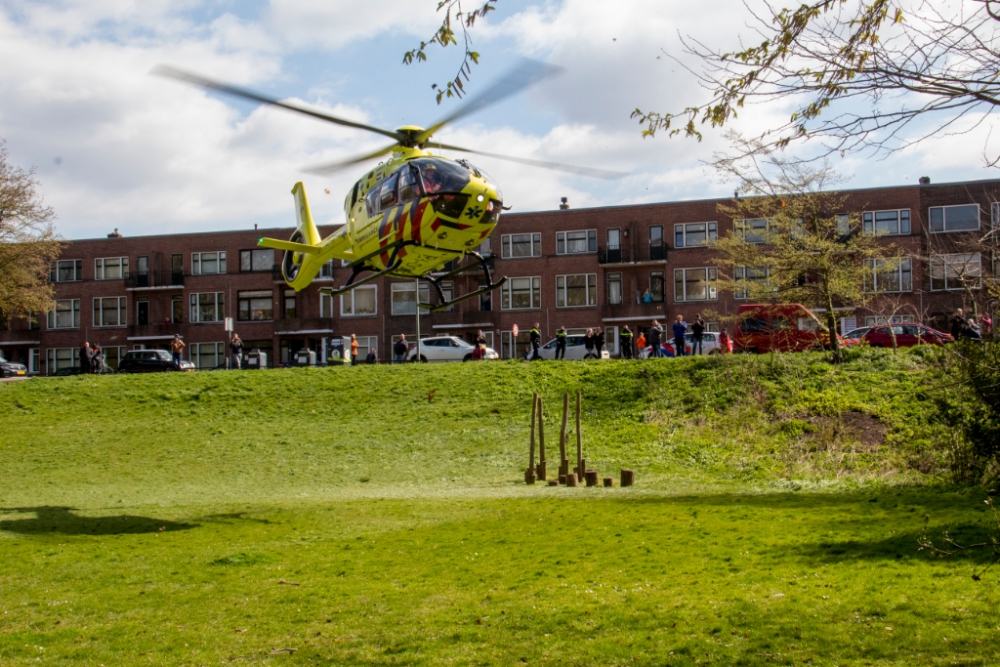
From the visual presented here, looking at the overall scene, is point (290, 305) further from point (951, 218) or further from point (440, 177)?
point (440, 177)

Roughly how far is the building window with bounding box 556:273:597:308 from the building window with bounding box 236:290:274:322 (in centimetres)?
2157

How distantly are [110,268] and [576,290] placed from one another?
36340mm

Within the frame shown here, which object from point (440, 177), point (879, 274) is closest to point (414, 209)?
point (440, 177)

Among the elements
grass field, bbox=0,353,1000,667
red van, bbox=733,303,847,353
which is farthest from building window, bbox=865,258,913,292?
grass field, bbox=0,353,1000,667

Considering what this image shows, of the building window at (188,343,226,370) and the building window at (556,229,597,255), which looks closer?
the building window at (556,229,597,255)

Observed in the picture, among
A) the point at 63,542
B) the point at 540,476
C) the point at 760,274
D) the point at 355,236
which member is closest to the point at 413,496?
the point at 540,476

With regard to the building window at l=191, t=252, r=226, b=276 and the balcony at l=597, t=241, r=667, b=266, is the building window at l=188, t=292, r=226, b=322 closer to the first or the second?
the building window at l=191, t=252, r=226, b=276

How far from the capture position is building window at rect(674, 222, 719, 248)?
198 feet

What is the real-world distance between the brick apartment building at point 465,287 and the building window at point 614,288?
70mm

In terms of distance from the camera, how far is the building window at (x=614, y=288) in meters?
62.2

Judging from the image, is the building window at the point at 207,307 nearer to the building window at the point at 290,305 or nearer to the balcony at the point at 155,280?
the balcony at the point at 155,280

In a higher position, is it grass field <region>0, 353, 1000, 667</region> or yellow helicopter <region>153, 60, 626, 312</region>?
yellow helicopter <region>153, 60, 626, 312</region>

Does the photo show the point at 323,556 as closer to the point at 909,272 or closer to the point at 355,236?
the point at 355,236

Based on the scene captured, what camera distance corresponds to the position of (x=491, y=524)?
16.2 m
